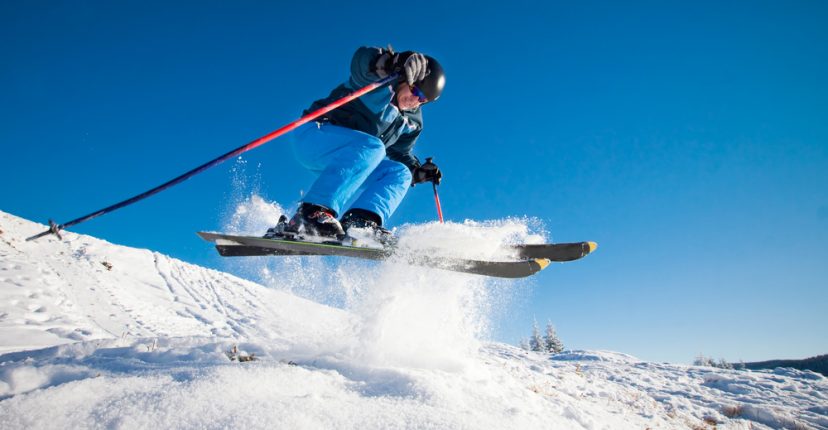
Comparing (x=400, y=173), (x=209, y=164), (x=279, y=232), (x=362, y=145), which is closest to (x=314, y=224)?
(x=279, y=232)

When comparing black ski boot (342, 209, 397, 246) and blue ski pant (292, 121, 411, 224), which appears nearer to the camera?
blue ski pant (292, 121, 411, 224)

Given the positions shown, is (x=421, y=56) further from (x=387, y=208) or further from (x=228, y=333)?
(x=228, y=333)

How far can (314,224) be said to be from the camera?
2904mm

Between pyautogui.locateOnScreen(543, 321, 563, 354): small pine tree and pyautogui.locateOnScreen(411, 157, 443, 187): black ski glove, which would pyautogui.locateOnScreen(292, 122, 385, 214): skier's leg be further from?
pyautogui.locateOnScreen(543, 321, 563, 354): small pine tree

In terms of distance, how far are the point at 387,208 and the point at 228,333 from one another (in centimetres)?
586

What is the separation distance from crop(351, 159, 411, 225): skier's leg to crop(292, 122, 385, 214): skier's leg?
12.1 inches

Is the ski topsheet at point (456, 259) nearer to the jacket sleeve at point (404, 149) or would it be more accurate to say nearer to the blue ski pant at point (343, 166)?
the blue ski pant at point (343, 166)

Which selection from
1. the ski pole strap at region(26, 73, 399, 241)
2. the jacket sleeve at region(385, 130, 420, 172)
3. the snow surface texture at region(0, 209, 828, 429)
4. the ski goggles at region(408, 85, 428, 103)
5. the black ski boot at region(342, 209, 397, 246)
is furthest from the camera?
the jacket sleeve at region(385, 130, 420, 172)

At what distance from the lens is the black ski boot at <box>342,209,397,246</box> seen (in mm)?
3061

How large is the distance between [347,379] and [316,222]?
1418mm

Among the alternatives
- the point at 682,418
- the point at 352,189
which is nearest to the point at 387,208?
the point at 352,189

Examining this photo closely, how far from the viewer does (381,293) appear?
297 centimetres

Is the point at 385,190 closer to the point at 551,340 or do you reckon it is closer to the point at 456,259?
the point at 456,259

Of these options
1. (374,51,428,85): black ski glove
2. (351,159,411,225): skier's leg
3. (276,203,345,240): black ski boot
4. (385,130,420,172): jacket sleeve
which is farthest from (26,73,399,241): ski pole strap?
(385,130,420,172): jacket sleeve
